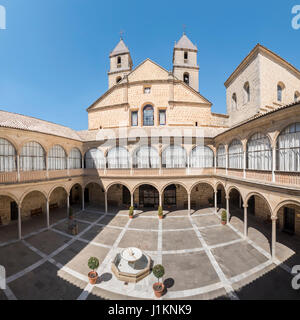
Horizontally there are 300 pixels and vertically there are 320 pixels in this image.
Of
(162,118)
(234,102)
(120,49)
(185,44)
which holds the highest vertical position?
(120,49)

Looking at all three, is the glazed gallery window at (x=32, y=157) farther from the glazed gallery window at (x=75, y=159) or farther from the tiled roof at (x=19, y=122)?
the glazed gallery window at (x=75, y=159)

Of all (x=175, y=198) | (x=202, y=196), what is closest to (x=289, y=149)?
(x=202, y=196)

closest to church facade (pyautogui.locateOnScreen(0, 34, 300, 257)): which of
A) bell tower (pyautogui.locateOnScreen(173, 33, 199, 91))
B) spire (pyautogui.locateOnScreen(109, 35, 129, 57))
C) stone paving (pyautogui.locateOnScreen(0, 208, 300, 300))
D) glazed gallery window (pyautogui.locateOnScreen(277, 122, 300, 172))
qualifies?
glazed gallery window (pyautogui.locateOnScreen(277, 122, 300, 172))

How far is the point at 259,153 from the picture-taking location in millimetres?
11531

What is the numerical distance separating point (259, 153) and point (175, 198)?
11.9 meters

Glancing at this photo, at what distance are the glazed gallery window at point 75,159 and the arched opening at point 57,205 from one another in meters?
4.38

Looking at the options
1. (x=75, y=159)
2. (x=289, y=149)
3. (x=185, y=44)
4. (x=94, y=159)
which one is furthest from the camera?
(x=185, y=44)

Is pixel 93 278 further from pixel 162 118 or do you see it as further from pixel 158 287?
pixel 162 118

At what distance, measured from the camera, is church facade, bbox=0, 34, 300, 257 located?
35.5ft

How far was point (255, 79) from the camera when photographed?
17.0m

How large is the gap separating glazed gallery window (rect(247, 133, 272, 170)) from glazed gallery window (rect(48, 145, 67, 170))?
19849 mm

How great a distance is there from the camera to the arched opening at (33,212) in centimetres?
1517

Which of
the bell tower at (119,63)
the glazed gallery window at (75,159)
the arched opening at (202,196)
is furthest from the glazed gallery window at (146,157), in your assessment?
the bell tower at (119,63)
